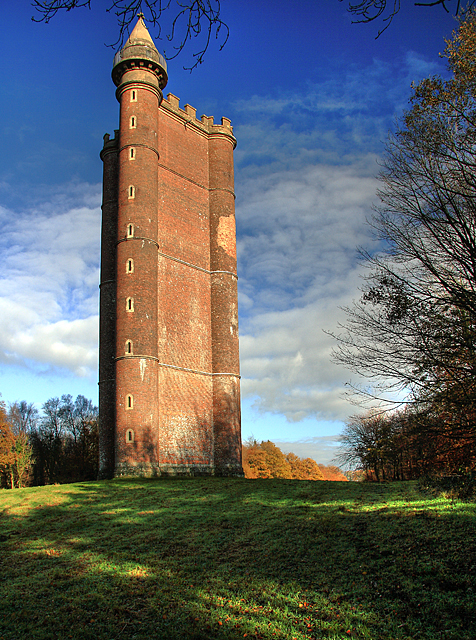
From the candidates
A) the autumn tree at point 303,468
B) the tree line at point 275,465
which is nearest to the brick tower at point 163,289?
the tree line at point 275,465

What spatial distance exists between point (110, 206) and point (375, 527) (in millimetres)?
24323

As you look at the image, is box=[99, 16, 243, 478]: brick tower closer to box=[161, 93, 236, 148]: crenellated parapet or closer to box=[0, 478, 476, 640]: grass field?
box=[161, 93, 236, 148]: crenellated parapet

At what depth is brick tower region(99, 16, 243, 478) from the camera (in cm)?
2438

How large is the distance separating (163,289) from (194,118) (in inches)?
476

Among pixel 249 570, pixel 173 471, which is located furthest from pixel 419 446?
pixel 173 471

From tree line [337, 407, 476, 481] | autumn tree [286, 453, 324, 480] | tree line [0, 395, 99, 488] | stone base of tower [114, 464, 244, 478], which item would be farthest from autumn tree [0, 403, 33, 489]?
tree line [337, 407, 476, 481]

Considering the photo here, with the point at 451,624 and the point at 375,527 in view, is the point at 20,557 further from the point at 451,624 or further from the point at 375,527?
the point at 451,624

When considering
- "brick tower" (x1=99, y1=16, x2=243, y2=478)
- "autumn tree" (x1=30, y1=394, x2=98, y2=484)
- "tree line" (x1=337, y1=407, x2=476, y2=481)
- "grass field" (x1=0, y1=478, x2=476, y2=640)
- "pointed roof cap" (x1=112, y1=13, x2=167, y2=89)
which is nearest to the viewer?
"grass field" (x1=0, y1=478, x2=476, y2=640)

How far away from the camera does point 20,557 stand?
1012cm

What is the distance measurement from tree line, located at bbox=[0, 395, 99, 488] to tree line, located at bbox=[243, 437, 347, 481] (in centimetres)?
1635

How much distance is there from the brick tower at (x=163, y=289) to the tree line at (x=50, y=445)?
16.4 metres

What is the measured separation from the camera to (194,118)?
3197 centimetres

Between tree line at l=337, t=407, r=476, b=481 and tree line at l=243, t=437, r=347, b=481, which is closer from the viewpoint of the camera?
tree line at l=337, t=407, r=476, b=481

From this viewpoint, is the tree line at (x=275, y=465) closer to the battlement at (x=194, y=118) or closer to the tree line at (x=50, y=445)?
the tree line at (x=50, y=445)
